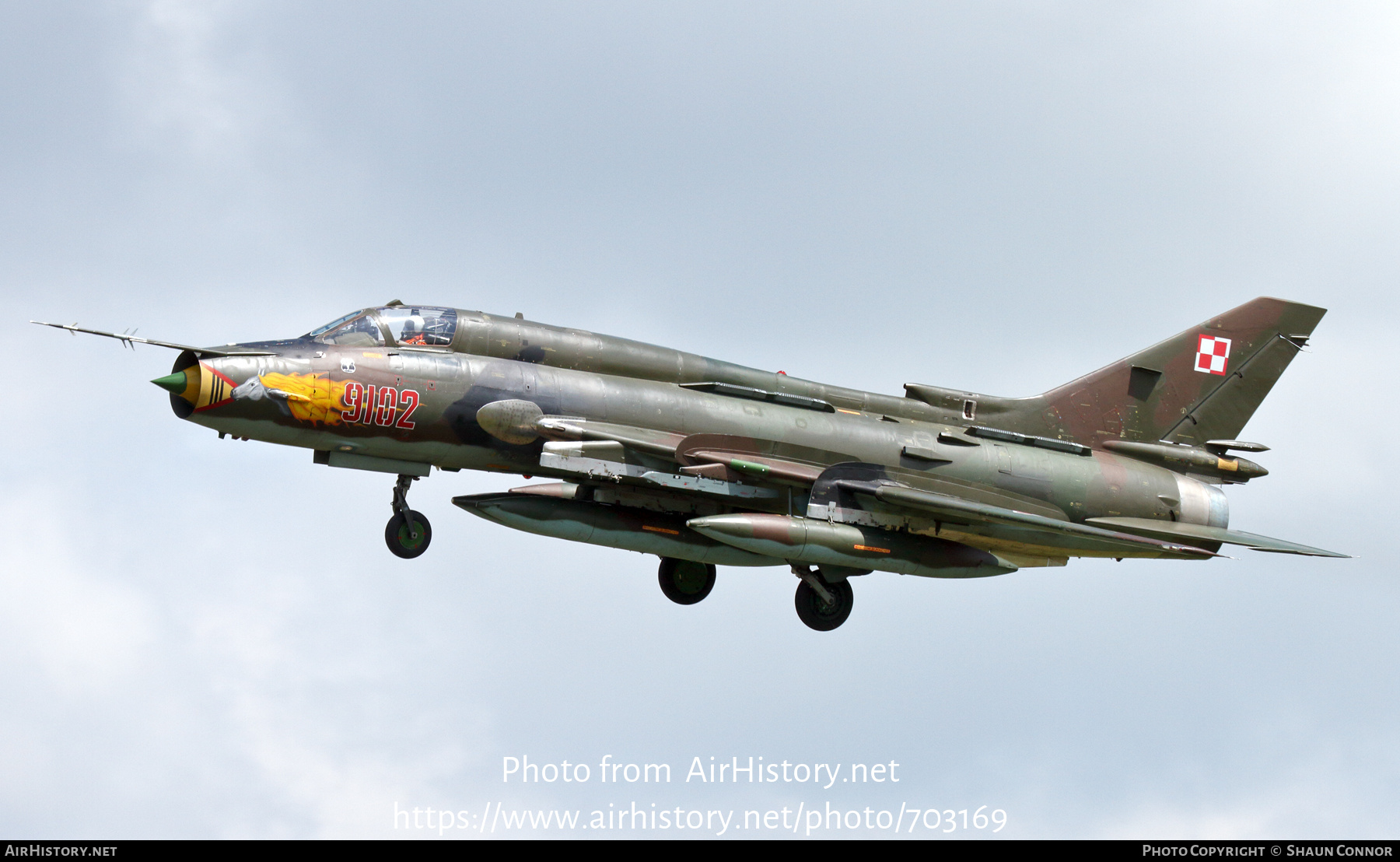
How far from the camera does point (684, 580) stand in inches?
967

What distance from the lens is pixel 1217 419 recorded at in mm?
25203

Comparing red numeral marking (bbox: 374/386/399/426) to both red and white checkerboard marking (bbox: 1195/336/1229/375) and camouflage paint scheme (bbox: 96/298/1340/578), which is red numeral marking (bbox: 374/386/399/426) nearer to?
camouflage paint scheme (bbox: 96/298/1340/578)

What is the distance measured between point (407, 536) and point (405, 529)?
Answer: 107mm

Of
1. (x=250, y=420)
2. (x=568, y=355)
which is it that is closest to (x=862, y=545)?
(x=568, y=355)

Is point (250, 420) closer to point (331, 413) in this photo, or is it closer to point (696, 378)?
point (331, 413)

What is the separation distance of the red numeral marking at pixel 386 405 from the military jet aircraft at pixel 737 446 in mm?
28

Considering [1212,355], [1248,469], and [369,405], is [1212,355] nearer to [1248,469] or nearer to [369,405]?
[1248,469]

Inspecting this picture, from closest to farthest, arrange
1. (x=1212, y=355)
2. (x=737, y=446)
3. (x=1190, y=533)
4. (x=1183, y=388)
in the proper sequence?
1. (x=737, y=446)
2. (x=1190, y=533)
3. (x=1183, y=388)
4. (x=1212, y=355)

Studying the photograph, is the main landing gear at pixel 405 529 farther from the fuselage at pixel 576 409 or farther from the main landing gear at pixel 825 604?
the main landing gear at pixel 825 604

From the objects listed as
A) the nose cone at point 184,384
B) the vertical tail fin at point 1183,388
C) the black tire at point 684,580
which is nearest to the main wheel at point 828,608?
the black tire at point 684,580

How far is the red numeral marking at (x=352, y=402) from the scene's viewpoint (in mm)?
19891

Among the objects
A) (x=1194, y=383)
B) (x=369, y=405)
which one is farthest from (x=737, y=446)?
(x=1194, y=383)

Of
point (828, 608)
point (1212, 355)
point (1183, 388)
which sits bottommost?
point (828, 608)

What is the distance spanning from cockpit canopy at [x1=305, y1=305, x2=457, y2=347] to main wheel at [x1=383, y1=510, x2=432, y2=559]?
102 inches
